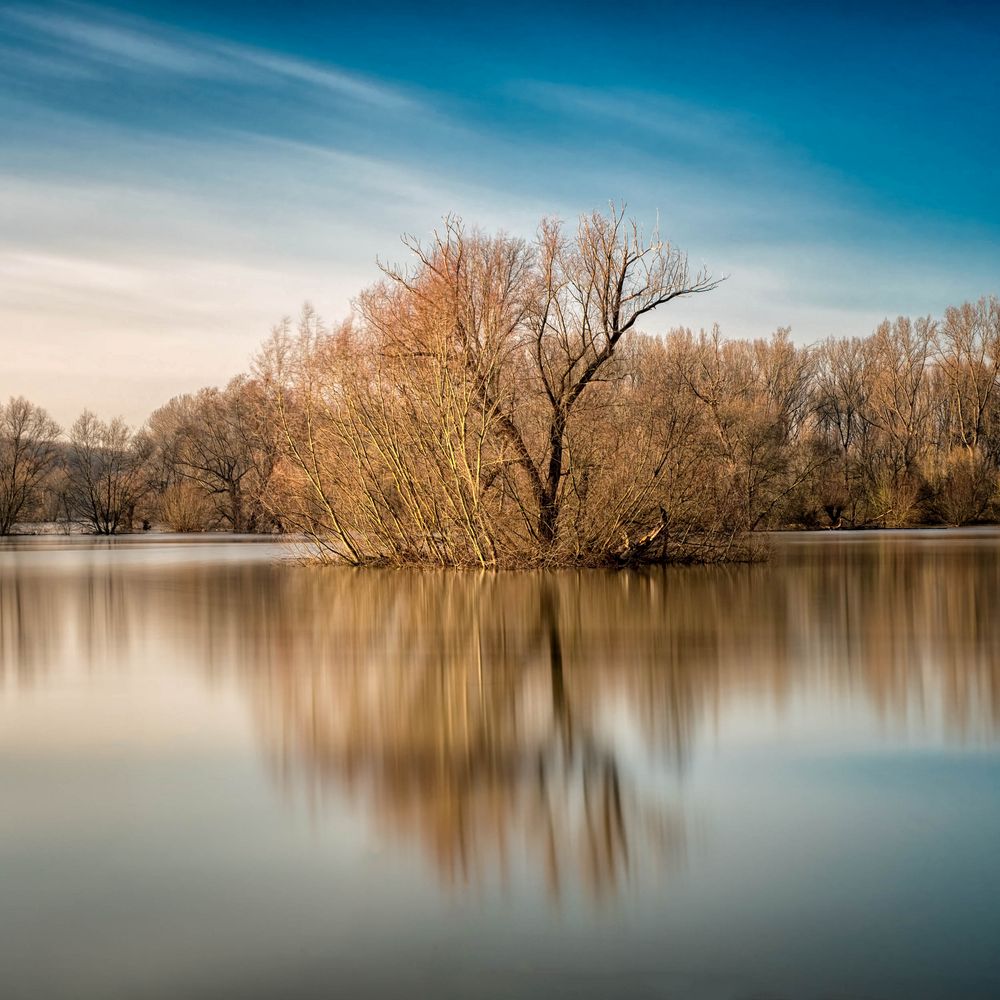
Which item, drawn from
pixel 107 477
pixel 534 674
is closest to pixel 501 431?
pixel 534 674

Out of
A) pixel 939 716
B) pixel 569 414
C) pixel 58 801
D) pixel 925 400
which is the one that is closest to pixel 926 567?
pixel 569 414

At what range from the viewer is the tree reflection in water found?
4617 mm

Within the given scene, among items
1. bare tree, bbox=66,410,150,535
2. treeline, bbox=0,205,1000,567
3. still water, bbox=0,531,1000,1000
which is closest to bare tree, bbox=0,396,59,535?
bare tree, bbox=66,410,150,535

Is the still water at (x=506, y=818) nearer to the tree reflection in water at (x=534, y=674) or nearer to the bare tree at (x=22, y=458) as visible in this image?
the tree reflection in water at (x=534, y=674)

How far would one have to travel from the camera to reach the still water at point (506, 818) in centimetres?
309

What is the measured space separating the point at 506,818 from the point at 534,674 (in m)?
4.23

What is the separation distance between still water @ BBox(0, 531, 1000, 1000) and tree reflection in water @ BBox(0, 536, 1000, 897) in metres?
0.04

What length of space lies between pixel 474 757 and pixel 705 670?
3.46 metres

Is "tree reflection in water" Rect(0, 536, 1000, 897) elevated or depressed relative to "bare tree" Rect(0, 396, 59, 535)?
depressed

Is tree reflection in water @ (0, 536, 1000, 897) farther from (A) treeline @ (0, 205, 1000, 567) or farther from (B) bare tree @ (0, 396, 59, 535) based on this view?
(B) bare tree @ (0, 396, 59, 535)

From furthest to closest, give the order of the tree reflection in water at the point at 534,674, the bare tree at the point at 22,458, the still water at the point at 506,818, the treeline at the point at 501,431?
the bare tree at the point at 22,458 → the treeline at the point at 501,431 → the tree reflection in water at the point at 534,674 → the still water at the point at 506,818

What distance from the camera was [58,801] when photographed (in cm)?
501

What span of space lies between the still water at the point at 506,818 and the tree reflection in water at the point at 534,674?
0.12 feet

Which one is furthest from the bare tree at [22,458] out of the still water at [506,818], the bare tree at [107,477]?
the still water at [506,818]
